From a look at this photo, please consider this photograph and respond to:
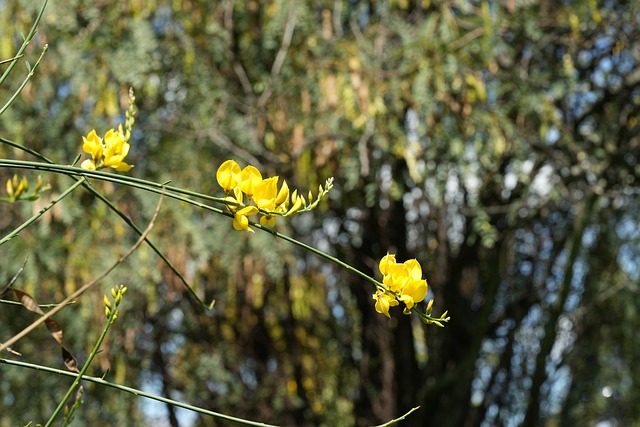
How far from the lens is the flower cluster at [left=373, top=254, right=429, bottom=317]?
2.52ft

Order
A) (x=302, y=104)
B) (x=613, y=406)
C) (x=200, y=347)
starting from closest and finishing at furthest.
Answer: (x=302, y=104), (x=200, y=347), (x=613, y=406)

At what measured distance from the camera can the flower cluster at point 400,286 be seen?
2.52ft

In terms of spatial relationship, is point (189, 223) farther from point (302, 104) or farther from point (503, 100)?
point (503, 100)

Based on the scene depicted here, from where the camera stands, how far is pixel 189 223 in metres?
2.69

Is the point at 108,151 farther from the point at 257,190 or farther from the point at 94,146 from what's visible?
the point at 257,190

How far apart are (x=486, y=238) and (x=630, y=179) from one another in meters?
0.58

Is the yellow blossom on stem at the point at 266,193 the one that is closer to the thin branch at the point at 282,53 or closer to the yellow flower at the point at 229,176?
the yellow flower at the point at 229,176

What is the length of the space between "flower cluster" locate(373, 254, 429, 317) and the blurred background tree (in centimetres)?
172

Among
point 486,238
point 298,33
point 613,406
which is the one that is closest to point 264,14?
point 298,33

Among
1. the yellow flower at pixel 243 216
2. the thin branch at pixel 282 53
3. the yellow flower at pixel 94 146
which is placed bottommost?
the yellow flower at pixel 94 146

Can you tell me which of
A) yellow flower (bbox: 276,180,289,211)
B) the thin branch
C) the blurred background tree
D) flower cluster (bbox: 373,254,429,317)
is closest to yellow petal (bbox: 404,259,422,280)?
flower cluster (bbox: 373,254,429,317)

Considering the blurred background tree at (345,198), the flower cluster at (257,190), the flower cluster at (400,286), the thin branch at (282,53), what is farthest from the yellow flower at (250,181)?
the thin branch at (282,53)

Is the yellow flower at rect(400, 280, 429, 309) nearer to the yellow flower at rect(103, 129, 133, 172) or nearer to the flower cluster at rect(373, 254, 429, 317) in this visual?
the flower cluster at rect(373, 254, 429, 317)

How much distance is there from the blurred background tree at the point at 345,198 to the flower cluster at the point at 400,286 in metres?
1.72
